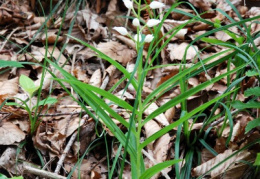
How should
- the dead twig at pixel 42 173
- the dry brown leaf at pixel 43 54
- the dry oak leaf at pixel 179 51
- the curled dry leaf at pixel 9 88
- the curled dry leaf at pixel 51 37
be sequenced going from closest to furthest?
1. the dead twig at pixel 42 173
2. the curled dry leaf at pixel 9 88
3. the dry oak leaf at pixel 179 51
4. the dry brown leaf at pixel 43 54
5. the curled dry leaf at pixel 51 37

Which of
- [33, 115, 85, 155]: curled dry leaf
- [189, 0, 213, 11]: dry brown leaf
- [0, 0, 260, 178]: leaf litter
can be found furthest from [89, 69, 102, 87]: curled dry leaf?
[189, 0, 213, 11]: dry brown leaf

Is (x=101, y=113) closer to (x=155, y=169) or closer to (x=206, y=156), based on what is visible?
(x=155, y=169)

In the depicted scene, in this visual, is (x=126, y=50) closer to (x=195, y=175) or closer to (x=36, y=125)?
(x=36, y=125)

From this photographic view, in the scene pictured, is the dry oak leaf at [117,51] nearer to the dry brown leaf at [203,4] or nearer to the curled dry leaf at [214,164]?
the dry brown leaf at [203,4]

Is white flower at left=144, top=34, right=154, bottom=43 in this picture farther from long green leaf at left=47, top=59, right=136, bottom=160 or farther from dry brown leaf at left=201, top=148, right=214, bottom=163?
dry brown leaf at left=201, top=148, right=214, bottom=163

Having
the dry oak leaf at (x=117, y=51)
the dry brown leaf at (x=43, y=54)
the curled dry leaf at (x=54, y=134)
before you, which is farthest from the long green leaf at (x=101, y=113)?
the dry brown leaf at (x=43, y=54)
